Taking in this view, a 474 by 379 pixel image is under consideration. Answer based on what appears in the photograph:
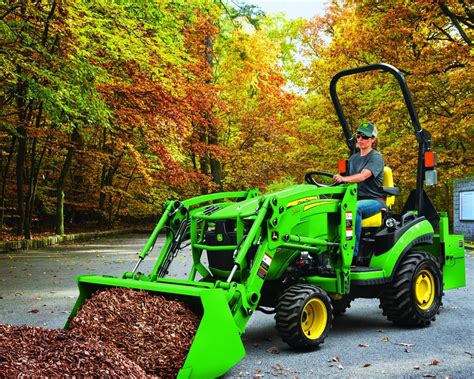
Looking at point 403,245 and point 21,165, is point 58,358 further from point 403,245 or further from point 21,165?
point 21,165

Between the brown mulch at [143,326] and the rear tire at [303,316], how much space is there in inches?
34.9

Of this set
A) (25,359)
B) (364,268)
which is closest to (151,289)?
(25,359)

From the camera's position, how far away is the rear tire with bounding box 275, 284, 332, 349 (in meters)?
5.19

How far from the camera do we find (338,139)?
26984 millimetres

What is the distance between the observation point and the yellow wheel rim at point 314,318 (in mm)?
5426

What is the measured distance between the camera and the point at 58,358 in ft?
12.5

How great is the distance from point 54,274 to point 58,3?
521cm

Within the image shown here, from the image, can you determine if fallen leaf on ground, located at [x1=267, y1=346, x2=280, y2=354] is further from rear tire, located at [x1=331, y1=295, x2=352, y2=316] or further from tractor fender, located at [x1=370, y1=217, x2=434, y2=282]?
tractor fender, located at [x1=370, y1=217, x2=434, y2=282]

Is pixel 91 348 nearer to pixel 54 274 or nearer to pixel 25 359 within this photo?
pixel 25 359

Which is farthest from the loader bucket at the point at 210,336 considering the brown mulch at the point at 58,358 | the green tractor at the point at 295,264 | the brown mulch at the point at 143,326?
the brown mulch at the point at 58,358

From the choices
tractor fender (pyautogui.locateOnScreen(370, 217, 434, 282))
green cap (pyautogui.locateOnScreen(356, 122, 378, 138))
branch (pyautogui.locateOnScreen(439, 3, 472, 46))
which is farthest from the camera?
branch (pyautogui.locateOnScreen(439, 3, 472, 46))

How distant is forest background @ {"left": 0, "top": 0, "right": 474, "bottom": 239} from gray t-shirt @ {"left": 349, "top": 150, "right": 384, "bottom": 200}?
A: 22.8 feet

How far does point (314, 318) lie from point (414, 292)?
1.41m

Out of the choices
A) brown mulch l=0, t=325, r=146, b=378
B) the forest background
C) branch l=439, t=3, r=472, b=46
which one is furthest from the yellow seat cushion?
branch l=439, t=3, r=472, b=46
